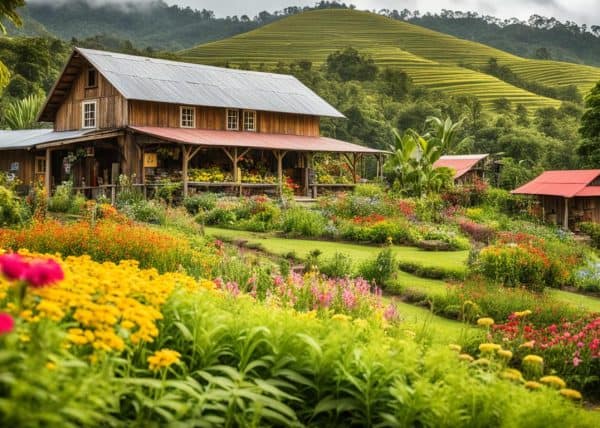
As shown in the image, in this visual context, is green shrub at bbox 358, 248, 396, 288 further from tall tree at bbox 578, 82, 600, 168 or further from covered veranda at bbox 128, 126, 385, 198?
tall tree at bbox 578, 82, 600, 168

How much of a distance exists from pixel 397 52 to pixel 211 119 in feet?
292

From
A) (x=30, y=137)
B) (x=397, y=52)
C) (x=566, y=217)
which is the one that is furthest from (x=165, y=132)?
(x=397, y=52)

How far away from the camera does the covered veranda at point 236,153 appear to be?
2933 centimetres

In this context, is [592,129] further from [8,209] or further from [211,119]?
[8,209]

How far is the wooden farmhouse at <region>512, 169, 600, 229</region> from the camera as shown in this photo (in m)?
31.4

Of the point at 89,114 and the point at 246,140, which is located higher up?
the point at 89,114

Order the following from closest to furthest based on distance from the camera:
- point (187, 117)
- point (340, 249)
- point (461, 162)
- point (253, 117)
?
1. point (340, 249)
2. point (187, 117)
3. point (253, 117)
4. point (461, 162)

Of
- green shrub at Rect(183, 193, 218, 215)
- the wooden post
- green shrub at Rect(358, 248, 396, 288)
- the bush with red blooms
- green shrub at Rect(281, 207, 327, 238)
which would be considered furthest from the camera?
the wooden post

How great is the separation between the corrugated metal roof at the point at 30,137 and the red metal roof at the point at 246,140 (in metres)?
3.63

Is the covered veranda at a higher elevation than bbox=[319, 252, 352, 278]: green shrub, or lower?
higher

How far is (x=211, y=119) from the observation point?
34094 mm

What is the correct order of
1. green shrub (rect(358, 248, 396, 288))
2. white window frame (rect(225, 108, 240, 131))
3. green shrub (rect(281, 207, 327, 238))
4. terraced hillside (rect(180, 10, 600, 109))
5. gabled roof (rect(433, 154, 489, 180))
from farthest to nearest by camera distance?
1. terraced hillside (rect(180, 10, 600, 109))
2. gabled roof (rect(433, 154, 489, 180))
3. white window frame (rect(225, 108, 240, 131))
4. green shrub (rect(281, 207, 327, 238))
5. green shrub (rect(358, 248, 396, 288))

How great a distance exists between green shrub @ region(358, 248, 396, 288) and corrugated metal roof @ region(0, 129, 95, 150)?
63.2ft

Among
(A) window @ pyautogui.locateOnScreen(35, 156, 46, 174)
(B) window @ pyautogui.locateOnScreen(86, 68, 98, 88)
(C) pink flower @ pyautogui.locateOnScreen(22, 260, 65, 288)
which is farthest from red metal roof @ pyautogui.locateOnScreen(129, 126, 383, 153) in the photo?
→ (C) pink flower @ pyautogui.locateOnScreen(22, 260, 65, 288)
